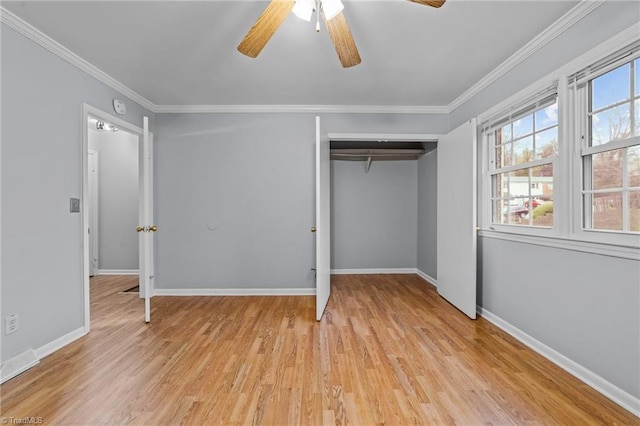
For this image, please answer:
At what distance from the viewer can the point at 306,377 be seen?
1821mm

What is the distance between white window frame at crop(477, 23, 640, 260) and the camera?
1588 millimetres

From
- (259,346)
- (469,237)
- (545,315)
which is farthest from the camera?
(469,237)

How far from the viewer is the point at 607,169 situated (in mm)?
1735

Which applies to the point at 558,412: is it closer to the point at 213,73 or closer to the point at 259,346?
the point at 259,346

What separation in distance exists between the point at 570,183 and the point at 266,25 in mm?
2202

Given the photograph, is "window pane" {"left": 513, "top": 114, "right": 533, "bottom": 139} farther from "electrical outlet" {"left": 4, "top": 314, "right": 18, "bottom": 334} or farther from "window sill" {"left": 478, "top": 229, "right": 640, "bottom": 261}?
"electrical outlet" {"left": 4, "top": 314, "right": 18, "bottom": 334}

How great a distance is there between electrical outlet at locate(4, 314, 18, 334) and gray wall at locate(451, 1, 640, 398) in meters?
3.73

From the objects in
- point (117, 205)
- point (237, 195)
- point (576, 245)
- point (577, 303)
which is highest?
point (237, 195)

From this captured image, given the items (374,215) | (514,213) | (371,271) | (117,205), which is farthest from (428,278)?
(117,205)

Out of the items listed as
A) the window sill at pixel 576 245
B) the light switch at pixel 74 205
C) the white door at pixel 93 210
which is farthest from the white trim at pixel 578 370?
the white door at pixel 93 210

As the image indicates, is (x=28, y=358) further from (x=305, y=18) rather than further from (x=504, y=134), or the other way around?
(x=504, y=134)

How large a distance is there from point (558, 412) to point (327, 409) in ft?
4.06

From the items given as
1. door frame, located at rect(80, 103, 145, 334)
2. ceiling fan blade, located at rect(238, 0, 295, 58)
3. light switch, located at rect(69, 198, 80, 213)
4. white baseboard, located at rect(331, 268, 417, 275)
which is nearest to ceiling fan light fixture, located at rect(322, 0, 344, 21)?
ceiling fan blade, located at rect(238, 0, 295, 58)

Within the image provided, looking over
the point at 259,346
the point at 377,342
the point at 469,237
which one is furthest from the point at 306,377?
the point at 469,237
